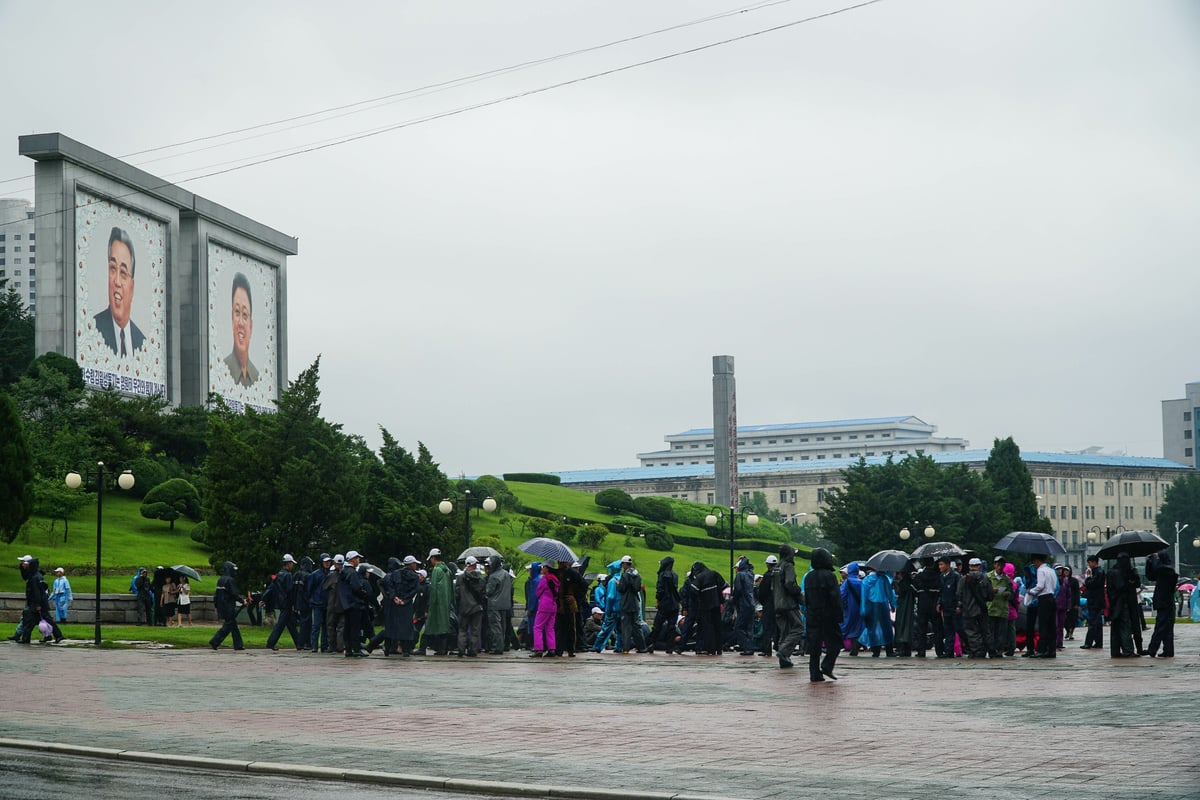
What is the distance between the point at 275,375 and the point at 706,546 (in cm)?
2820

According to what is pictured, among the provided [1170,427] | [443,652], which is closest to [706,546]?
[443,652]

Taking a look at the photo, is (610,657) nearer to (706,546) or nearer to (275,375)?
(706,546)

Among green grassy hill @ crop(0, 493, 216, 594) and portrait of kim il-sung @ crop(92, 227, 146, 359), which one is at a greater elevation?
portrait of kim il-sung @ crop(92, 227, 146, 359)

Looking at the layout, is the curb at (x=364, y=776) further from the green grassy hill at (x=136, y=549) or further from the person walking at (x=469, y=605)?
the green grassy hill at (x=136, y=549)

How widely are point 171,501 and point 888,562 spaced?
37584 millimetres

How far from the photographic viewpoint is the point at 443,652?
2645 cm

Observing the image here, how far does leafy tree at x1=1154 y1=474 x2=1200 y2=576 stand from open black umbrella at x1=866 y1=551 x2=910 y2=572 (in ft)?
348

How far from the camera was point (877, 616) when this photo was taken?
991 inches

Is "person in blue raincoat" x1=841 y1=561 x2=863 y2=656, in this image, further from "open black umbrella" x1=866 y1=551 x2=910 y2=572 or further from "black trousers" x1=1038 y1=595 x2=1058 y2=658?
"black trousers" x1=1038 y1=595 x2=1058 y2=658

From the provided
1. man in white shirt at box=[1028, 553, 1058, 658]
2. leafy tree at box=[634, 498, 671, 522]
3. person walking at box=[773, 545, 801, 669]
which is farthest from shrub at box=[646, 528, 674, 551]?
person walking at box=[773, 545, 801, 669]

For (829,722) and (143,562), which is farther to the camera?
(143,562)

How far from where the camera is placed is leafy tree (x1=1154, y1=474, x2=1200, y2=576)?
124 metres

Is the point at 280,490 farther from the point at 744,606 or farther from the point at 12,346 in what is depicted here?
the point at 12,346

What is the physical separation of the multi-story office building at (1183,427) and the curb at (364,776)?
166 m
